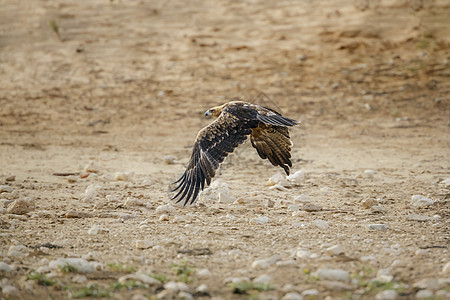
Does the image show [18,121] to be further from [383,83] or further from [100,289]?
[100,289]

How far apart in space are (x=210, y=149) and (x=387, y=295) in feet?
8.48

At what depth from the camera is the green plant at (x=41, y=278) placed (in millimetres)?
4379

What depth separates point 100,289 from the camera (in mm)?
4289

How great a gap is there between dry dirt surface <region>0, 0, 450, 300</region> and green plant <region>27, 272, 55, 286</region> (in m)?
0.02

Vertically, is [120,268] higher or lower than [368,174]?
higher

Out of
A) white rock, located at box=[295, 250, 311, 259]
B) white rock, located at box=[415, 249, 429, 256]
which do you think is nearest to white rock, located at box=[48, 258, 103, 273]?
white rock, located at box=[295, 250, 311, 259]

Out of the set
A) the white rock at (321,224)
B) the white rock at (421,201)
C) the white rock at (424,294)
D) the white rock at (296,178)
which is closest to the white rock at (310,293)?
the white rock at (424,294)

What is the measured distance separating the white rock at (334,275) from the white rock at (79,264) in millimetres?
1505

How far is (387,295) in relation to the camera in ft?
13.4

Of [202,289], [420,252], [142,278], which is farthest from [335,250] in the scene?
[142,278]

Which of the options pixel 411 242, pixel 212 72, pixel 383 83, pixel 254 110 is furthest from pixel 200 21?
pixel 411 242

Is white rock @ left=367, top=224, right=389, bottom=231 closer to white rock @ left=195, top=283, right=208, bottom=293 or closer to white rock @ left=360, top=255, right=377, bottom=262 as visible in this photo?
white rock @ left=360, top=255, right=377, bottom=262

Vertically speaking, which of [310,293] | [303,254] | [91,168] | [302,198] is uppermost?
[310,293]

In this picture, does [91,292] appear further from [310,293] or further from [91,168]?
[91,168]
